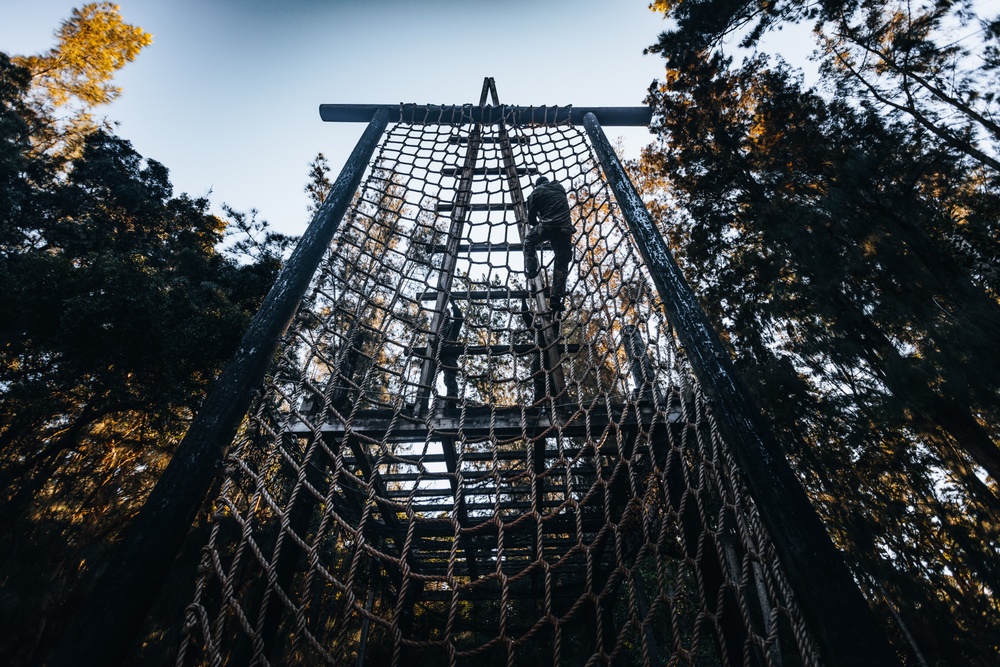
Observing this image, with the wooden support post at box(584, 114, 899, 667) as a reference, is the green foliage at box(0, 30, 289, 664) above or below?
above

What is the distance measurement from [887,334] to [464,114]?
426 cm

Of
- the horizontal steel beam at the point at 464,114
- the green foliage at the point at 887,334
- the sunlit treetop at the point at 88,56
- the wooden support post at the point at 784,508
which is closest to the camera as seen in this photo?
the wooden support post at the point at 784,508

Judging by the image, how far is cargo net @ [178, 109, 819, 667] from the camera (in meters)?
1.02

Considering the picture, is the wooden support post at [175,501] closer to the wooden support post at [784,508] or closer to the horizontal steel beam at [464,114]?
the wooden support post at [784,508]

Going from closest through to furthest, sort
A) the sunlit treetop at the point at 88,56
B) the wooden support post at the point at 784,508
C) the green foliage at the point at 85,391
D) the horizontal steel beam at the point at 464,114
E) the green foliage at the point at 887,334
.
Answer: the wooden support post at the point at 784,508, the horizontal steel beam at the point at 464,114, the green foliage at the point at 887,334, the green foliage at the point at 85,391, the sunlit treetop at the point at 88,56

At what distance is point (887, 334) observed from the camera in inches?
150

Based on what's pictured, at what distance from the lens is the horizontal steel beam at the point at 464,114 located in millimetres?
2643

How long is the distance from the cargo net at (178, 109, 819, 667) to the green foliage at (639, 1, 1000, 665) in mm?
1332

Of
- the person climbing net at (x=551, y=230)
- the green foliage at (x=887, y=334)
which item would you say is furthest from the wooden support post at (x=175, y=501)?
the green foliage at (x=887, y=334)

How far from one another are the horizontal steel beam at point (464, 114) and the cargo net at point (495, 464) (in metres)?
0.08

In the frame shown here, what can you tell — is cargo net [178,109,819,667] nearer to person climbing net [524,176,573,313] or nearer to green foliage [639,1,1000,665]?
person climbing net [524,176,573,313]


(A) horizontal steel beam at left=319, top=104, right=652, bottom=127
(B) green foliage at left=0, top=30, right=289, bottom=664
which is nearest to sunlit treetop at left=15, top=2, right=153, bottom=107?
(B) green foliage at left=0, top=30, right=289, bottom=664

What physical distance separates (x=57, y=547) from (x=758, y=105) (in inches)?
402

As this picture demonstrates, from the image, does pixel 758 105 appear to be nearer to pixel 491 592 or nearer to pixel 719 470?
pixel 719 470
